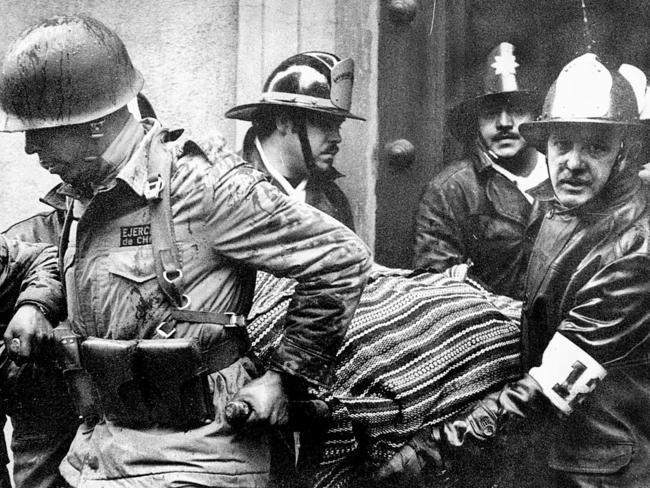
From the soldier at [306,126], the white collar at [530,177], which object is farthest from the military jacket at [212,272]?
the white collar at [530,177]

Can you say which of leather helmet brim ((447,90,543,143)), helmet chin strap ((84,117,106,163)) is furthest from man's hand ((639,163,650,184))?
helmet chin strap ((84,117,106,163))

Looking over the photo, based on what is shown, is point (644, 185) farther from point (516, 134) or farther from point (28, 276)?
point (28, 276)

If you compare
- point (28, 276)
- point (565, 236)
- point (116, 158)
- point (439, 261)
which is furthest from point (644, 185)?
point (28, 276)

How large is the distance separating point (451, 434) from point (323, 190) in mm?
1451

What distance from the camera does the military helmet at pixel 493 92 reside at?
4594 millimetres

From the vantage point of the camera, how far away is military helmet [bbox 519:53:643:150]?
3547 millimetres

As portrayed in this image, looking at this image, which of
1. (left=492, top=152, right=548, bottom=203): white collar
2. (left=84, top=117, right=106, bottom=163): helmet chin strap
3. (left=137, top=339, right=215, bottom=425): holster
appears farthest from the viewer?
(left=492, top=152, right=548, bottom=203): white collar

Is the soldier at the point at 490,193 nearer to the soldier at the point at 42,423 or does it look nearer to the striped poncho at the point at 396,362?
the striped poncho at the point at 396,362

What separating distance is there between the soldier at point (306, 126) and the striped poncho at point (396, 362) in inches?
36.5

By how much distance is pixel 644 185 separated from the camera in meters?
3.56

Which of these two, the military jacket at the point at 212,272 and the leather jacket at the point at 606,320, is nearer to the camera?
the military jacket at the point at 212,272

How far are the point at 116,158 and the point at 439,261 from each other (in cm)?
196

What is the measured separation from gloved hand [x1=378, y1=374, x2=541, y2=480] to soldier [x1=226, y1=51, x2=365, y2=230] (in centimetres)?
130

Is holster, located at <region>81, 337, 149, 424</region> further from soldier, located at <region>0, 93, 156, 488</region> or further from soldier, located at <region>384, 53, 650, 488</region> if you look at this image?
soldier, located at <region>384, 53, 650, 488</region>
